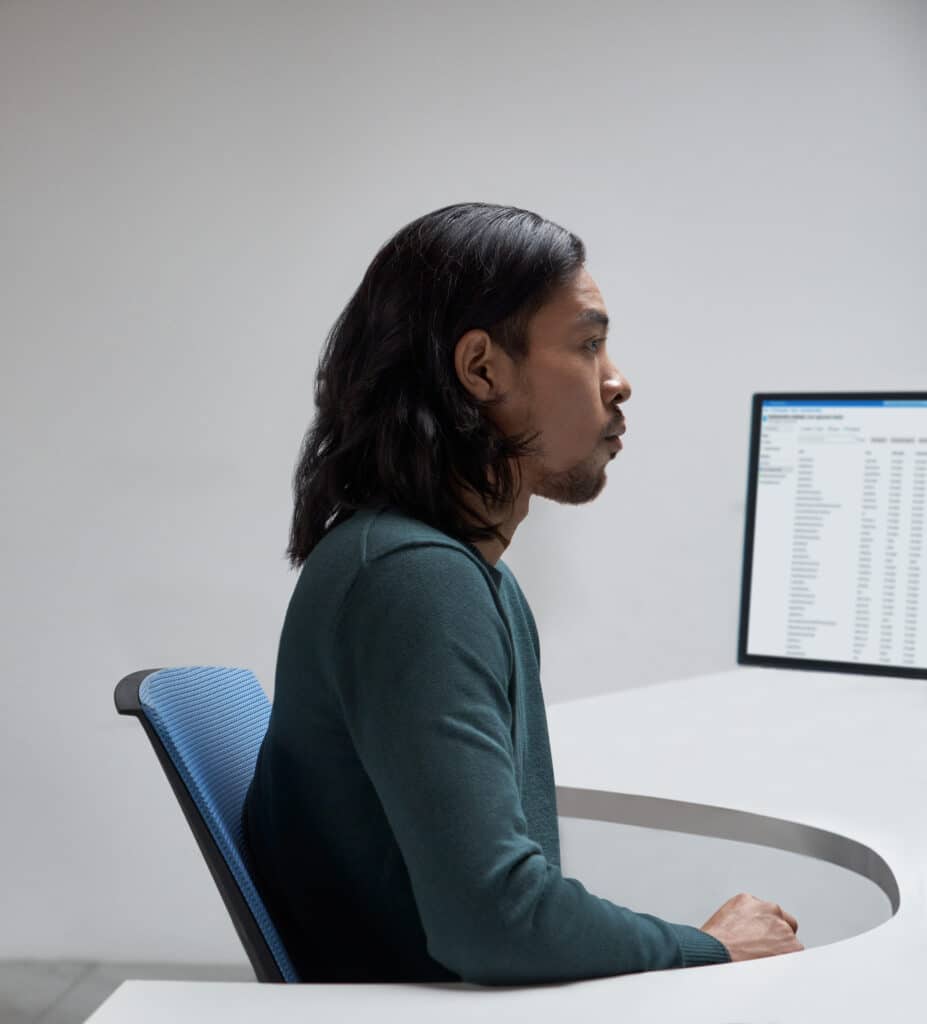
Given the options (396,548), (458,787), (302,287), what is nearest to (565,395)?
(396,548)

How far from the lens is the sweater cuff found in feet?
2.54

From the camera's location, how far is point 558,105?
2496mm

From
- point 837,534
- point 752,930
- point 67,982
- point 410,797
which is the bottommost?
point 67,982

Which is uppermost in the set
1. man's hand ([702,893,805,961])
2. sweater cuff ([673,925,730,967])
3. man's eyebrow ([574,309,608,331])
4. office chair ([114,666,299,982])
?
man's eyebrow ([574,309,608,331])

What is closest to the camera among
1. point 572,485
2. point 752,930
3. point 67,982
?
point 752,930

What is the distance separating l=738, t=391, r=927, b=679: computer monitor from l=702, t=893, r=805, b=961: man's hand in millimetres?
785

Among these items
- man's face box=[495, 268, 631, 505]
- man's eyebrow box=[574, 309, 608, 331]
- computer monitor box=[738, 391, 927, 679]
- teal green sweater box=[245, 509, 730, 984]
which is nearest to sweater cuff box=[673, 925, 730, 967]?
teal green sweater box=[245, 509, 730, 984]

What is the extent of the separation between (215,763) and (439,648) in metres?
0.31

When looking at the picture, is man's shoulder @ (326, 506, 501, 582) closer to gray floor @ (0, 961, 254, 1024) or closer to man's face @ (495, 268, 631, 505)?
man's face @ (495, 268, 631, 505)

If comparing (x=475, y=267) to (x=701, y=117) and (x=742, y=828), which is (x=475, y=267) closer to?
(x=742, y=828)

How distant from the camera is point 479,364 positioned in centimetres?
94

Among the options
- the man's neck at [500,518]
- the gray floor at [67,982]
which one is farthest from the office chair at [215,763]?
the gray floor at [67,982]

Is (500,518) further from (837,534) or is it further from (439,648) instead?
(837,534)

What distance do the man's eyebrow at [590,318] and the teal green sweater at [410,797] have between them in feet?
0.77
